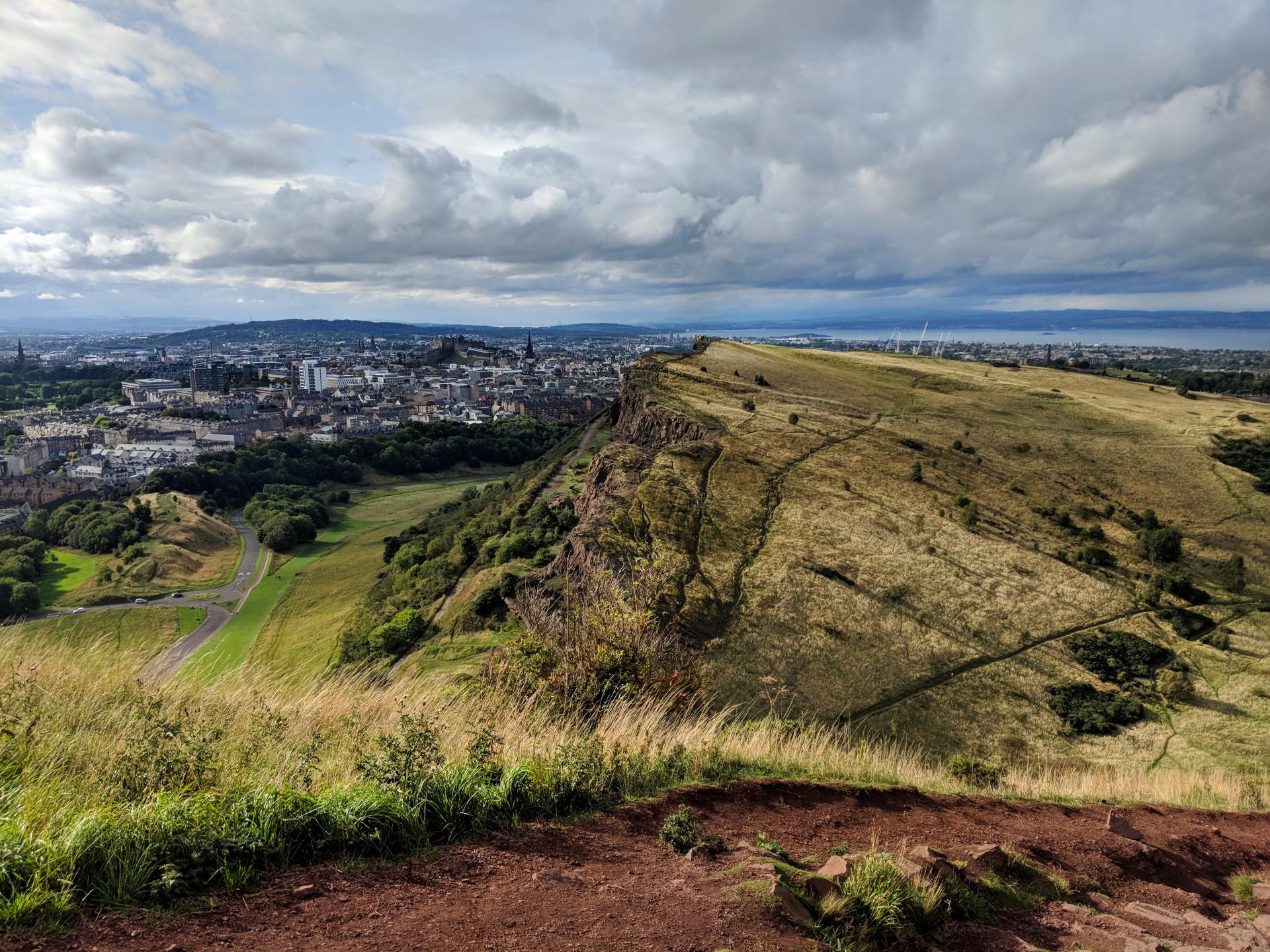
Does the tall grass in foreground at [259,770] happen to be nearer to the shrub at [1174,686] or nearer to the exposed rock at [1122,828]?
the exposed rock at [1122,828]

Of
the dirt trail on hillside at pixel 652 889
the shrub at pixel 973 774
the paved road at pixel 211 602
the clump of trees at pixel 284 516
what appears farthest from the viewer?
the clump of trees at pixel 284 516

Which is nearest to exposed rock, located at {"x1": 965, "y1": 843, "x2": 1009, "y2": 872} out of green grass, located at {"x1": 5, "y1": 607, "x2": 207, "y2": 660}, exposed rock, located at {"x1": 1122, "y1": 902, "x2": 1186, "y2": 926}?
exposed rock, located at {"x1": 1122, "y1": 902, "x2": 1186, "y2": 926}

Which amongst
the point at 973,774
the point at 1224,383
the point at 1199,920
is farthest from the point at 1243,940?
the point at 1224,383

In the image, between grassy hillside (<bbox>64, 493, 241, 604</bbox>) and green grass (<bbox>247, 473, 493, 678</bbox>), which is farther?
grassy hillside (<bbox>64, 493, 241, 604</bbox>)

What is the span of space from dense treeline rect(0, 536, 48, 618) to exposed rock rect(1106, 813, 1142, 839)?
54446 millimetres

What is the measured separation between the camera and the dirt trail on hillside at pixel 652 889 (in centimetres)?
394

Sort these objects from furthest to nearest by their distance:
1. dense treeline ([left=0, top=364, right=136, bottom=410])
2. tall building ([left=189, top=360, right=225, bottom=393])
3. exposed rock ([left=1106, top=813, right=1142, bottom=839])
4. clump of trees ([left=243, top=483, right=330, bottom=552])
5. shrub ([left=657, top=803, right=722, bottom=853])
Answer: tall building ([left=189, top=360, right=225, bottom=393]) → dense treeline ([left=0, top=364, right=136, bottom=410]) → clump of trees ([left=243, top=483, right=330, bottom=552]) → exposed rock ([left=1106, top=813, right=1142, bottom=839]) → shrub ([left=657, top=803, right=722, bottom=853])

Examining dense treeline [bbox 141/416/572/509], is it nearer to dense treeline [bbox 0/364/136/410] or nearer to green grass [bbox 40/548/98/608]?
green grass [bbox 40/548/98/608]

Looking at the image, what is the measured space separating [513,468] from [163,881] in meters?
100

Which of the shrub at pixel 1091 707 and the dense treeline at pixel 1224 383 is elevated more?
the dense treeline at pixel 1224 383

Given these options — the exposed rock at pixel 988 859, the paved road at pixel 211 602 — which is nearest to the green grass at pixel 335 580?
the paved road at pixel 211 602

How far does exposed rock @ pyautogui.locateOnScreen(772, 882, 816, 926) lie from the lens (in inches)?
178

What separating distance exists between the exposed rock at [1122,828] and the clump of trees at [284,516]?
67356 millimetres

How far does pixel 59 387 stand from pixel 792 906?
229m
